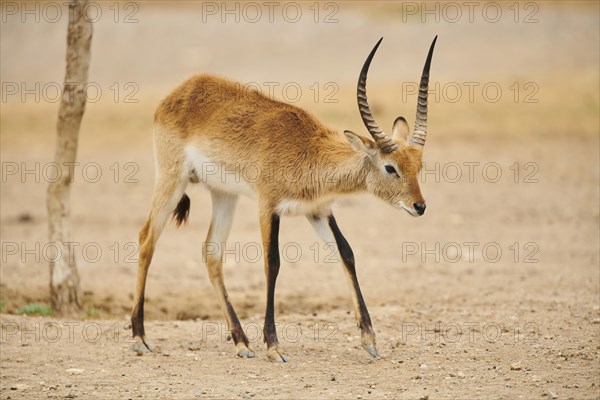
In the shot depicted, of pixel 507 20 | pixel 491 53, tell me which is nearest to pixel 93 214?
pixel 491 53

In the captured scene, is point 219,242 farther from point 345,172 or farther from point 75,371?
point 75,371

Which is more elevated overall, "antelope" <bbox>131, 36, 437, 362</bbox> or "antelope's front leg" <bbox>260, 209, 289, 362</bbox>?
"antelope" <bbox>131, 36, 437, 362</bbox>

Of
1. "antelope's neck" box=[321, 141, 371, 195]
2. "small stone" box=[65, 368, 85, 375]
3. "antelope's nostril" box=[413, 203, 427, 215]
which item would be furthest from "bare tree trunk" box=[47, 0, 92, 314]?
"antelope's nostril" box=[413, 203, 427, 215]

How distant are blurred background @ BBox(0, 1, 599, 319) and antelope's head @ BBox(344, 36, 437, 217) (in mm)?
2203

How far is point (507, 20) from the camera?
32.1m

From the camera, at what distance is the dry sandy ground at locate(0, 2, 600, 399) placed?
859 centimetres

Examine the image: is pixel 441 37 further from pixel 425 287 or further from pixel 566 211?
pixel 425 287

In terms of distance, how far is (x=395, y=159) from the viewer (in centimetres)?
888

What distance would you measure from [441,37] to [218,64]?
777 cm

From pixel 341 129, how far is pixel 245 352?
8487 mm

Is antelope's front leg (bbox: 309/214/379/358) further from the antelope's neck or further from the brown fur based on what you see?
the antelope's neck

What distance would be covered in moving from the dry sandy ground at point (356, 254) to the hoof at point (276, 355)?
0.33 feet

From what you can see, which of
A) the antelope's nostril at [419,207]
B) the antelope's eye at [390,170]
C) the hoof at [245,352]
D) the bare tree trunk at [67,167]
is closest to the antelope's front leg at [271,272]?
the hoof at [245,352]

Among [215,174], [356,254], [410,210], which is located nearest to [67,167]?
[215,174]
